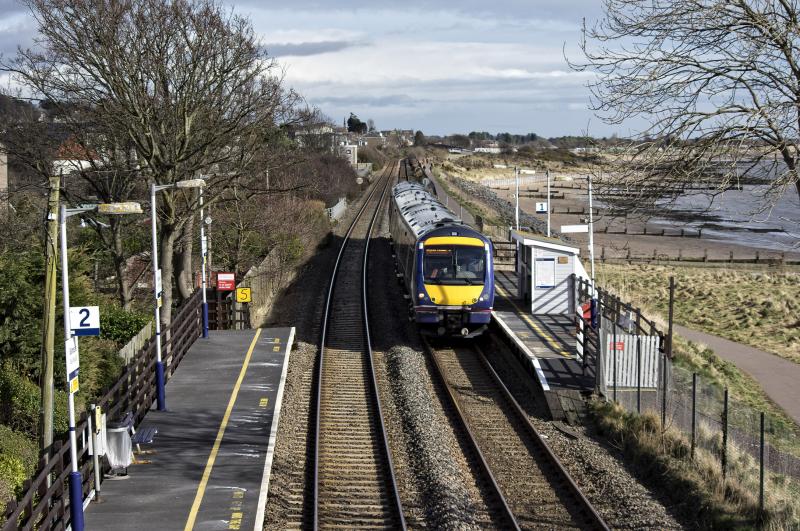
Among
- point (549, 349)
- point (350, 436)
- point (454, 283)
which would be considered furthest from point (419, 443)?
point (454, 283)

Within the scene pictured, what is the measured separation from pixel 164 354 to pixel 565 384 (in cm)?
851

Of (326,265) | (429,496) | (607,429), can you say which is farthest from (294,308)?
(429,496)

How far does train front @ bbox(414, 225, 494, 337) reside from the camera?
23.5 m

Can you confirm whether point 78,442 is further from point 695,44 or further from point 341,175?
point 341,175

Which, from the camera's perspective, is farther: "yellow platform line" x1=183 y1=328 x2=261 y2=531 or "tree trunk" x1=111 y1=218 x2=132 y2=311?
"tree trunk" x1=111 y1=218 x2=132 y2=311

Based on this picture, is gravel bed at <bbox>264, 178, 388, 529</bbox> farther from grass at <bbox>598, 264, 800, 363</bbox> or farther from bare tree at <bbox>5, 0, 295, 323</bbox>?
grass at <bbox>598, 264, 800, 363</bbox>

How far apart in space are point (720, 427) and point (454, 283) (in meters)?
8.69

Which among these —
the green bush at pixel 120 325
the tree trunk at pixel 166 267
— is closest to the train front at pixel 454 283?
the tree trunk at pixel 166 267

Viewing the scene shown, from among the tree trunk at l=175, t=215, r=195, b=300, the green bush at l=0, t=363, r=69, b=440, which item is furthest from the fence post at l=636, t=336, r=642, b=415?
the tree trunk at l=175, t=215, r=195, b=300

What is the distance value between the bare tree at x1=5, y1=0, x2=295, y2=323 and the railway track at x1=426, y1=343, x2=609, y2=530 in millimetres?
8047

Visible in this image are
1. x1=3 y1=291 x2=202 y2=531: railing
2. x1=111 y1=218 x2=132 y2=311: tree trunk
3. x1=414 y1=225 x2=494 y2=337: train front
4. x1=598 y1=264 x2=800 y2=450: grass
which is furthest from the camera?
x1=111 y1=218 x2=132 y2=311: tree trunk

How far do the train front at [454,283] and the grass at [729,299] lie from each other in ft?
36.3

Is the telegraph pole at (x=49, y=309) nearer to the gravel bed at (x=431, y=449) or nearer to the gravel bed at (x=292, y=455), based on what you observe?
the gravel bed at (x=292, y=455)

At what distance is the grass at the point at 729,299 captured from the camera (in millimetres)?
32469
